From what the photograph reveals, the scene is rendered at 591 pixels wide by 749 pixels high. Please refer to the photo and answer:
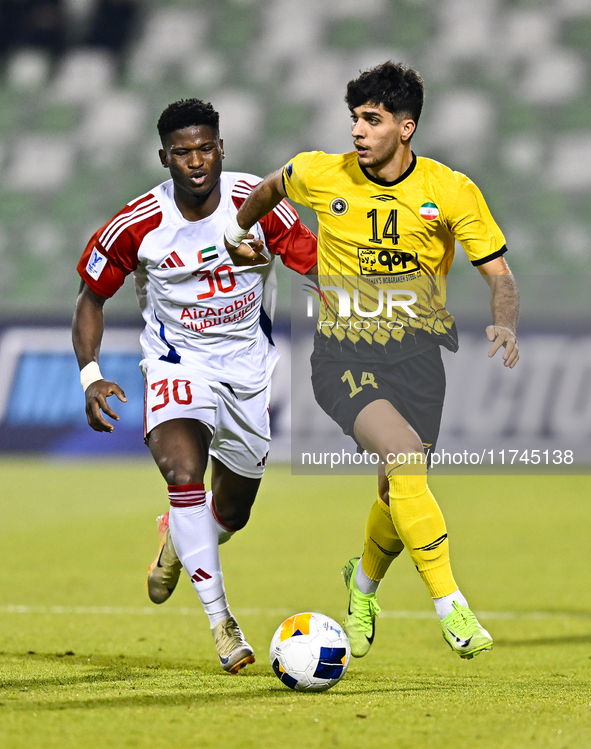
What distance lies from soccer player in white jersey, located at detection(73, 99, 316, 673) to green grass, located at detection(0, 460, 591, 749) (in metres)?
0.83

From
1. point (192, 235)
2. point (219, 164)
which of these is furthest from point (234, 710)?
point (219, 164)

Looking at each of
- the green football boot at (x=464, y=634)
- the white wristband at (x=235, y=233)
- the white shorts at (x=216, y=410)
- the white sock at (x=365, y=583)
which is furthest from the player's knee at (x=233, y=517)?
the green football boot at (x=464, y=634)

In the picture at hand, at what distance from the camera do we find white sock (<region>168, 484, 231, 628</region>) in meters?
4.49

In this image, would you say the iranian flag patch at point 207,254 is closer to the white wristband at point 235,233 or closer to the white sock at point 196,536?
the white wristband at point 235,233

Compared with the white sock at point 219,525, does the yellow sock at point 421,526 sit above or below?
above

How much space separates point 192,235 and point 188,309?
1.09 feet

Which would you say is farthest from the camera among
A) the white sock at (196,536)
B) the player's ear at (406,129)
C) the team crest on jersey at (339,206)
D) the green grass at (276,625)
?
the white sock at (196,536)

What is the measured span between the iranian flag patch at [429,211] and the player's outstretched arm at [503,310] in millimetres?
277

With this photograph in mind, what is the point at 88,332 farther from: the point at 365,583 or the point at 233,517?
the point at 365,583

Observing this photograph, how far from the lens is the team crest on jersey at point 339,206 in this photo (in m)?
4.39

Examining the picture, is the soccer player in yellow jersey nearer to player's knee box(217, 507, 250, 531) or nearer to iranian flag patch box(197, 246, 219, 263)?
iranian flag patch box(197, 246, 219, 263)

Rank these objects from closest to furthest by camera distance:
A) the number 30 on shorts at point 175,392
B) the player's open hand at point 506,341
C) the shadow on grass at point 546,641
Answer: the player's open hand at point 506,341 → the number 30 on shorts at point 175,392 → the shadow on grass at point 546,641

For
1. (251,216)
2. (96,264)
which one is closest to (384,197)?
(251,216)

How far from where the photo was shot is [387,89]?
13.8ft
